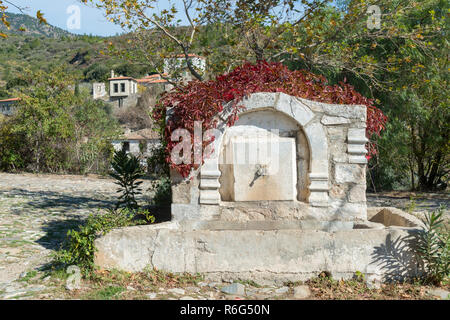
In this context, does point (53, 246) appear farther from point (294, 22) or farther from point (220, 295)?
point (294, 22)

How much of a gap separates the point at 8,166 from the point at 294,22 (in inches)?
525

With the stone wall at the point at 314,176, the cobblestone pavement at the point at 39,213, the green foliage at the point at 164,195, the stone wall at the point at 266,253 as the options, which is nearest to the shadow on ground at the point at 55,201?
the cobblestone pavement at the point at 39,213

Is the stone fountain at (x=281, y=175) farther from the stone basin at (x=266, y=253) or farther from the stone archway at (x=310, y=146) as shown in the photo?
the stone basin at (x=266, y=253)

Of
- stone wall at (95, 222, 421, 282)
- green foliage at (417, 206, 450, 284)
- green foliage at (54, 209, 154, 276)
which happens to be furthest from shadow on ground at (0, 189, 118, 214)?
green foliage at (417, 206, 450, 284)

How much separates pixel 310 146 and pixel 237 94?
1.07 metres

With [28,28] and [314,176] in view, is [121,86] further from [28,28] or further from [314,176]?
[314,176]

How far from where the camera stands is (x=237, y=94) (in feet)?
14.2

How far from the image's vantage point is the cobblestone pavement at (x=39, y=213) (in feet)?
13.3

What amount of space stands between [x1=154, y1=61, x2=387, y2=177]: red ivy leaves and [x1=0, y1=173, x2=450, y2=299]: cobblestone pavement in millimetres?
1698

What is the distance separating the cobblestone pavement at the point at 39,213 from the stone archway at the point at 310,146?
1599 millimetres

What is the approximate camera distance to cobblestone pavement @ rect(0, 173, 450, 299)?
4055 millimetres

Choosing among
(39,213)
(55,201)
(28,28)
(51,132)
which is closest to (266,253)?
(39,213)

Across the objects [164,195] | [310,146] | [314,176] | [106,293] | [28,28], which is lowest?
[106,293]
